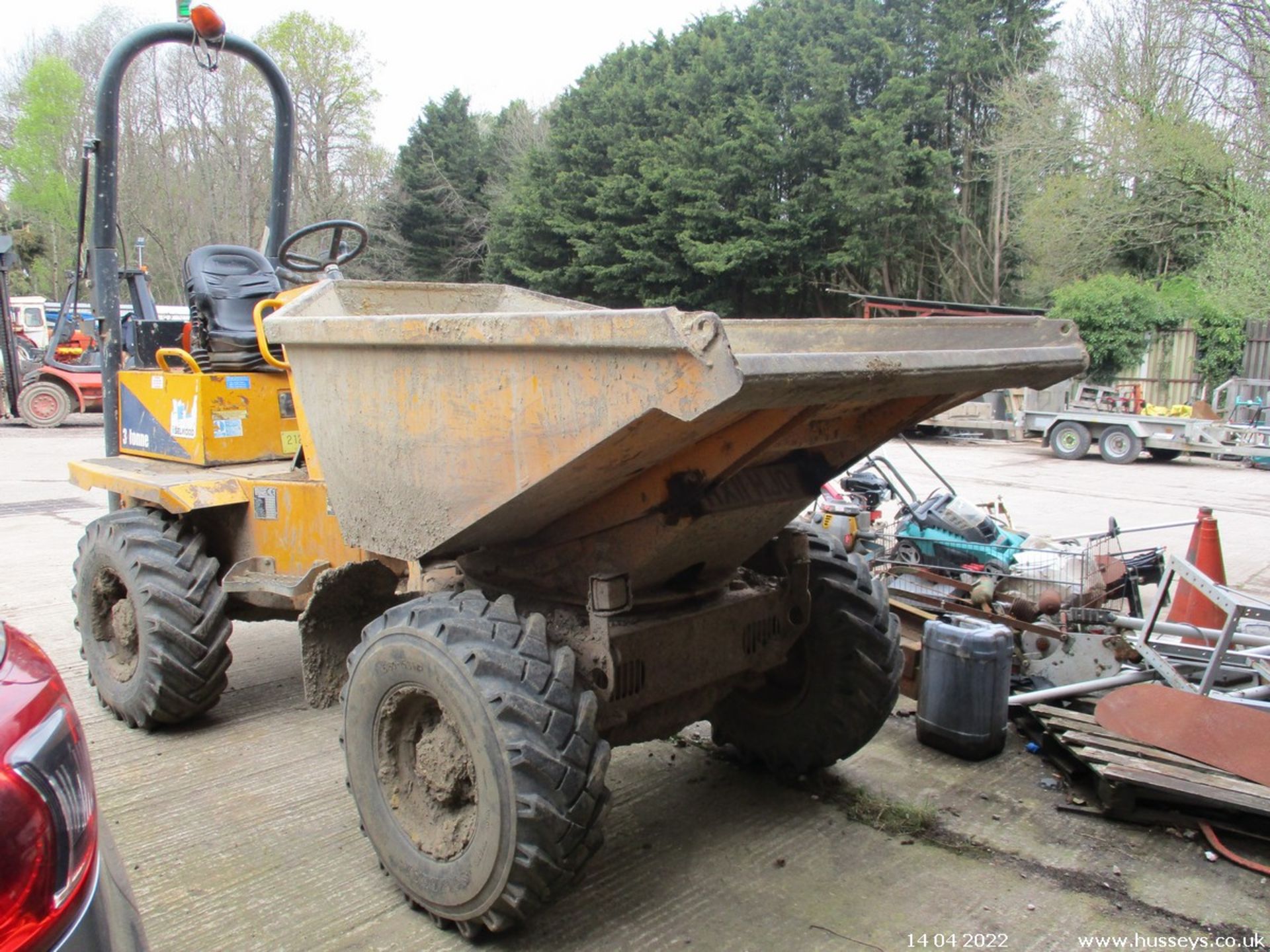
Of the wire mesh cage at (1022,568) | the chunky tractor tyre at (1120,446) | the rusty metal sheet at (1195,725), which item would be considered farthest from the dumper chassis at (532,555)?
the chunky tractor tyre at (1120,446)

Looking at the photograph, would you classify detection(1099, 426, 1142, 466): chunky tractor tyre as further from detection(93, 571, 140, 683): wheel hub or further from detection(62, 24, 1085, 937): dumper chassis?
detection(93, 571, 140, 683): wheel hub

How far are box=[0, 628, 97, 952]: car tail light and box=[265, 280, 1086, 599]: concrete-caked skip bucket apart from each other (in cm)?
122

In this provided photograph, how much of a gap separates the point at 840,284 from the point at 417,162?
17172mm

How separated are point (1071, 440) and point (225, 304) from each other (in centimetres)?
1383

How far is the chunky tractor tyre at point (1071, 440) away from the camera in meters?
15.1

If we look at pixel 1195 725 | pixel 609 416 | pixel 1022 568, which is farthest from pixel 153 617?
pixel 1022 568

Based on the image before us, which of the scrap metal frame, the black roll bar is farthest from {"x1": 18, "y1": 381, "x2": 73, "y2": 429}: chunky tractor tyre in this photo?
the scrap metal frame

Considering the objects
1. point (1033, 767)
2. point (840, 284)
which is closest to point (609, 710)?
point (1033, 767)

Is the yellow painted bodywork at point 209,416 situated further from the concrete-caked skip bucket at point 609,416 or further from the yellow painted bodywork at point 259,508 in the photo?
the concrete-caked skip bucket at point 609,416

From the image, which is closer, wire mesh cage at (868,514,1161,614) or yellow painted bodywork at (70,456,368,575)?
yellow painted bodywork at (70,456,368,575)

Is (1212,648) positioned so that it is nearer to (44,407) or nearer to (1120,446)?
(1120,446)

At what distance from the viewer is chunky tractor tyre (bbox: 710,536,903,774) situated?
3.46 m

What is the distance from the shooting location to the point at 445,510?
2.76m

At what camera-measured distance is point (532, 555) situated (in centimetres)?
304
